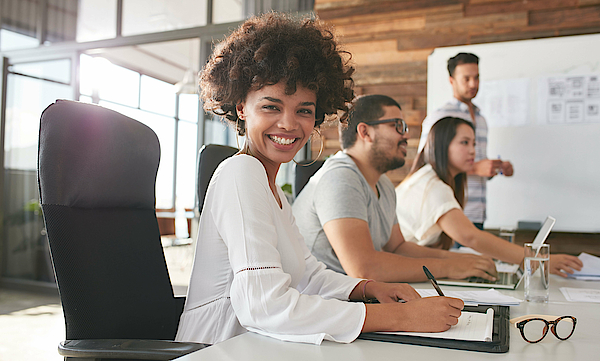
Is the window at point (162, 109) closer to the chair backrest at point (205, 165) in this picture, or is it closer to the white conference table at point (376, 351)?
the chair backrest at point (205, 165)

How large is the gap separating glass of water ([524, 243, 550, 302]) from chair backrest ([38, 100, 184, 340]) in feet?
3.11

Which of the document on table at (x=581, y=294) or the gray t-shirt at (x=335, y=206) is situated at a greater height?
the gray t-shirt at (x=335, y=206)

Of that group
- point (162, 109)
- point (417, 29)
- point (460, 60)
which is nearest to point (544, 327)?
point (460, 60)

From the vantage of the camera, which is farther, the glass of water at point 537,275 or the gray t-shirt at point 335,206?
the gray t-shirt at point 335,206

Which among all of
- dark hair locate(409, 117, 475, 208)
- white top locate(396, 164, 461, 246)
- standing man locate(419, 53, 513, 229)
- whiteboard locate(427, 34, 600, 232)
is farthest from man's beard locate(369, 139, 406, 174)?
whiteboard locate(427, 34, 600, 232)

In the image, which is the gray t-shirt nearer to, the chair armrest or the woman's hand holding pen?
the woman's hand holding pen

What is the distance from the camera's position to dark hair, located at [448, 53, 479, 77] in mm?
3082

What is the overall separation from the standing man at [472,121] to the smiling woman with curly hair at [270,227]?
202 cm

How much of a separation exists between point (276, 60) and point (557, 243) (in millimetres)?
2582

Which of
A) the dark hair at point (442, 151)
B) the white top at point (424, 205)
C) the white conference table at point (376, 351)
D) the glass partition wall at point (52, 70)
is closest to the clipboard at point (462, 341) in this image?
the white conference table at point (376, 351)

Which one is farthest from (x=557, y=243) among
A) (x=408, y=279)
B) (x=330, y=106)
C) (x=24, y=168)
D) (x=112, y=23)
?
(x=24, y=168)

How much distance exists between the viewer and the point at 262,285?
0.80 m

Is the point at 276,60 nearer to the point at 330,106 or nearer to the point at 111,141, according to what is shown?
the point at 330,106

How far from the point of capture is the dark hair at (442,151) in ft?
8.91
